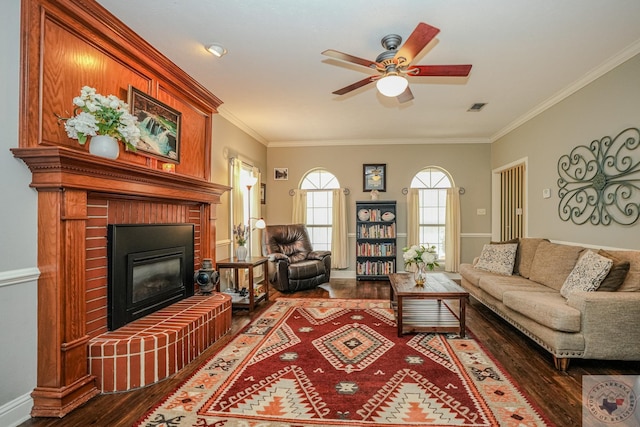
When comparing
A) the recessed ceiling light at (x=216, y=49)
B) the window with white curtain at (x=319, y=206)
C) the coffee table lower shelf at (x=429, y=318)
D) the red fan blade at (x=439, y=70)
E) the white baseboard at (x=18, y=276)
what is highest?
the recessed ceiling light at (x=216, y=49)

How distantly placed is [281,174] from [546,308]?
4.88 meters

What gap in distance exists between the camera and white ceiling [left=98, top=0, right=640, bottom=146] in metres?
2.21

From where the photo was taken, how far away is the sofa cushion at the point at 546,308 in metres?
2.39

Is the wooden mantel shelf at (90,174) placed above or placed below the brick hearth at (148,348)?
above

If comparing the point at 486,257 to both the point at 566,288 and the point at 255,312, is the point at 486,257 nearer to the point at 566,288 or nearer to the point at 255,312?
the point at 566,288

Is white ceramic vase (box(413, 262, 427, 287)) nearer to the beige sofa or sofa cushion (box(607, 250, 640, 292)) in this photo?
the beige sofa

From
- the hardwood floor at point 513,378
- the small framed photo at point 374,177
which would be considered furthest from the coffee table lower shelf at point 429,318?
the small framed photo at point 374,177

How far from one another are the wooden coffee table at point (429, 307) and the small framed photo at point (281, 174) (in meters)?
3.29

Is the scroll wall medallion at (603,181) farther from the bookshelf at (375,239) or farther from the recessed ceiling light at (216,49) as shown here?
the recessed ceiling light at (216,49)

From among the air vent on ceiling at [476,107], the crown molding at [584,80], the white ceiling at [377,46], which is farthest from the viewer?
the air vent on ceiling at [476,107]

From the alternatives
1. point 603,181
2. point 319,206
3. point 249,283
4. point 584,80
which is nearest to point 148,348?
point 249,283

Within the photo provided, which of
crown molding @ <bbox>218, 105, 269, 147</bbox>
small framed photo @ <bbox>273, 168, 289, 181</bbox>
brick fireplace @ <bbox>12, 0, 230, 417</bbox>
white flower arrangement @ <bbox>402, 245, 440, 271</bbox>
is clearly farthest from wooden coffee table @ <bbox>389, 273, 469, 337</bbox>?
small framed photo @ <bbox>273, 168, 289, 181</bbox>

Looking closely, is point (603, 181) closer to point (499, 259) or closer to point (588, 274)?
point (588, 274)

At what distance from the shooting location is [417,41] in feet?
6.68
